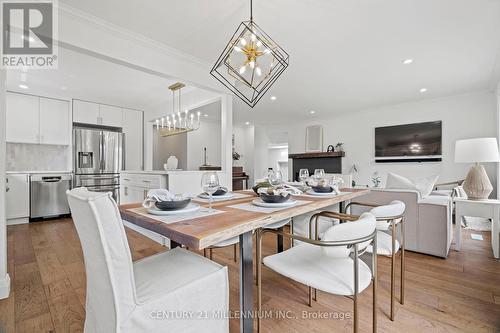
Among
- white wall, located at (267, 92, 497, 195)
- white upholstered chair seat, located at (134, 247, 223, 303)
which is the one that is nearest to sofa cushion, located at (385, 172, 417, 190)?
white upholstered chair seat, located at (134, 247, 223, 303)

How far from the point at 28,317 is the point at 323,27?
3.34 meters

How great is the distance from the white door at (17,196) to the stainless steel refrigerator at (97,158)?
2.34 ft

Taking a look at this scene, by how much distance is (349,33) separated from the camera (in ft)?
7.77

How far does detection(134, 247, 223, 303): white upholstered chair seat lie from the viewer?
92cm

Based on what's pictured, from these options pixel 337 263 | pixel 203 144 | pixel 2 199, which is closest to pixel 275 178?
pixel 337 263

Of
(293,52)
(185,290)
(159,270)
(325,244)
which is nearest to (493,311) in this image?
(325,244)

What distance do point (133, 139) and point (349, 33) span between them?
183 inches

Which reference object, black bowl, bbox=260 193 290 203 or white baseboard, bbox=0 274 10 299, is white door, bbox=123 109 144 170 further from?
black bowl, bbox=260 193 290 203

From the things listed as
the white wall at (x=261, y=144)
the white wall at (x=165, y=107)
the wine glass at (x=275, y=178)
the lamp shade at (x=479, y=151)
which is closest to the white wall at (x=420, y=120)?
the white wall at (x=261, y=144)

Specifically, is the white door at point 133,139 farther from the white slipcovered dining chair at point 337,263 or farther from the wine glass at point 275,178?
the white slipcovered dining chair at point 337,263

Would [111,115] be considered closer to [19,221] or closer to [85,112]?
[85,112]

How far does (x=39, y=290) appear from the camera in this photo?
1.76 meters

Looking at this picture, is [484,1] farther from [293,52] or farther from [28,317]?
[28,317]

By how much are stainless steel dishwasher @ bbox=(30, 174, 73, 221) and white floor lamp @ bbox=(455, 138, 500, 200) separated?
6307 millimetres
